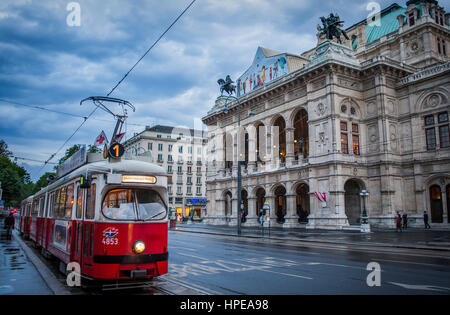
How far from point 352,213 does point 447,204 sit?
8.65 meters

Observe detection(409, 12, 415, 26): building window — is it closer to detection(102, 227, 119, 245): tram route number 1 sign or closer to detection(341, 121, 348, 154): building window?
detection(341, 121, 348, 154): building window

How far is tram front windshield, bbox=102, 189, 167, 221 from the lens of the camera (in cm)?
783

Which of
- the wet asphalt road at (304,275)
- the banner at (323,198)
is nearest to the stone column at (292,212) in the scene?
the banner at (323,198)

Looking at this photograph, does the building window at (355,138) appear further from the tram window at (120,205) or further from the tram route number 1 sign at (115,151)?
the tram window at (120,205)

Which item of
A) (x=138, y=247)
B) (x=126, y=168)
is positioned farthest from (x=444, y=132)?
(x=138, y=247)

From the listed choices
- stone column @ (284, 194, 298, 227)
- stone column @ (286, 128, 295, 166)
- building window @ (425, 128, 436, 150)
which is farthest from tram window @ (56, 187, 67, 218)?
building window @ (425, 128, 436, 150)

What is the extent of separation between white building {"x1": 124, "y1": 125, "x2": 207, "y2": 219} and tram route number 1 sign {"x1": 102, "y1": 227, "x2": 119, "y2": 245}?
72126mm

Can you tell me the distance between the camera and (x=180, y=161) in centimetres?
8238

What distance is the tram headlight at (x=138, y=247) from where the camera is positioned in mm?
7671

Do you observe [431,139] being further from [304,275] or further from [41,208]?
[41,208]

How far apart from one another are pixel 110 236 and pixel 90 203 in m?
1.12
